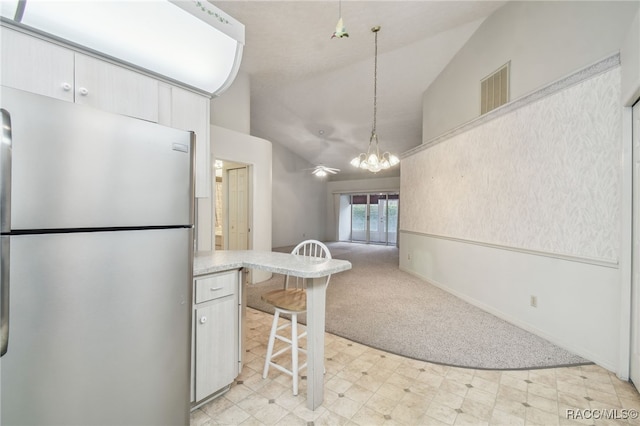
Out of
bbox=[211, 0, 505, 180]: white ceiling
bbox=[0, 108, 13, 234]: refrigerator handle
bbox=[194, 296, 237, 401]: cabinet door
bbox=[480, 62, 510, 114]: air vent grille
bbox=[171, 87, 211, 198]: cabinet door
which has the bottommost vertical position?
bbox=[194, 296, 237, 401]: cabinet door

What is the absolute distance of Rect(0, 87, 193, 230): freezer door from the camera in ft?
3.01

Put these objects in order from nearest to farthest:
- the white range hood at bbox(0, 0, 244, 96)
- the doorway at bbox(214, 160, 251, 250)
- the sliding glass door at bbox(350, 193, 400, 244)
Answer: the white range hood at bbox(0, 0, 244, 96) → the doorway at bbox(214, 160, 251, 250) → the sliding glass door at bbox(350, 193, 400, 244)

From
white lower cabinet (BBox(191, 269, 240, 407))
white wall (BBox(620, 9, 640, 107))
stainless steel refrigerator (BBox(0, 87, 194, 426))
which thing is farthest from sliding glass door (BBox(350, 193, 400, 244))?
stainless steel refrigerator (BBox(0, 87, 194, 426))

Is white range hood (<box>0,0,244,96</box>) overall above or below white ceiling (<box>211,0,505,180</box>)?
below

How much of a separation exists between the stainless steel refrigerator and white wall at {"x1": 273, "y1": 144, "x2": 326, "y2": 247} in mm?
7532

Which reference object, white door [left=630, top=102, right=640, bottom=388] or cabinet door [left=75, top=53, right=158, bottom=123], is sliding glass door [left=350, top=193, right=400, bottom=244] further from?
cabinet door [left=75, top=53, right=158, bottom=123]

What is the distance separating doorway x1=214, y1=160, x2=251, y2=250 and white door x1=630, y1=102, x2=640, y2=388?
14.8 ft

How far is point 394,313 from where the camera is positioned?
11.2 feet

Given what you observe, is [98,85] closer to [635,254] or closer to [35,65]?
[35,65]

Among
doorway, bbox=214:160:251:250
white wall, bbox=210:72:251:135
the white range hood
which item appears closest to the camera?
the white range hood

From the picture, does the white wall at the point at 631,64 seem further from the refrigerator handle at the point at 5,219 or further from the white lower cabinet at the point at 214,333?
the refrigerator handle at the point at 5,219

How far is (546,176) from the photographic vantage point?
274cm

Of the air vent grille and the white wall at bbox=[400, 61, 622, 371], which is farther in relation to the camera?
the air vent grille

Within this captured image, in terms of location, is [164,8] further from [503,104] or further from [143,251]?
[503,104]
